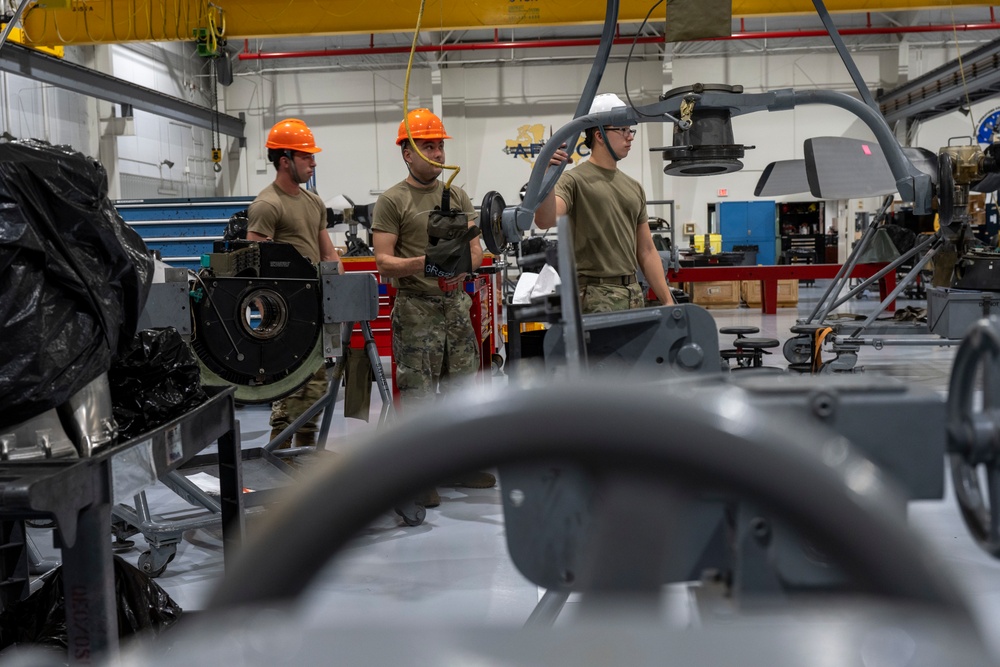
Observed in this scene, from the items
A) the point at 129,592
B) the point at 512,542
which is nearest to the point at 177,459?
the point at 129,592

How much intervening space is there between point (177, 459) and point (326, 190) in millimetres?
15268

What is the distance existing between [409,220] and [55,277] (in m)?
2.17

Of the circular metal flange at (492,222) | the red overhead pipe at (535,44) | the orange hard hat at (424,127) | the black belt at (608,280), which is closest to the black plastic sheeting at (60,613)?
the circular metal flange at (492,222)

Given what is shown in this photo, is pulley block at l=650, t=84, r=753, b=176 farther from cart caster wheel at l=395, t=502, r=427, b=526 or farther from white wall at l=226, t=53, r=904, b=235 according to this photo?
white wall at l=226, t=53, r=904, b=235

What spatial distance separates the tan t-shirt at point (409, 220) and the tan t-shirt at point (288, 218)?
1.70 feet

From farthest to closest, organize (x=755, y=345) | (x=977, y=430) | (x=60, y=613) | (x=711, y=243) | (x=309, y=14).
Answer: (x=711, y=243)
(x=309, y=14)
(x=755, y=345)
(x=60, y=613)
(x=977, y=430)

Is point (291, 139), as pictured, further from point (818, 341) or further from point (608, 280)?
point (818, 341)

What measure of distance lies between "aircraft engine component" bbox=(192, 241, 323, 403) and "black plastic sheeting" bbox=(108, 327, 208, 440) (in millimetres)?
1111

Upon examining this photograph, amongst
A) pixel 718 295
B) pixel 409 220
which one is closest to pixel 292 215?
pixel 409 220

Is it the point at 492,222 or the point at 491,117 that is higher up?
the point at 491,117

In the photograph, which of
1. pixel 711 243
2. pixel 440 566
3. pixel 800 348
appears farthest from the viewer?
pixel 711 243

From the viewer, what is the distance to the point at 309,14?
29.0 feet

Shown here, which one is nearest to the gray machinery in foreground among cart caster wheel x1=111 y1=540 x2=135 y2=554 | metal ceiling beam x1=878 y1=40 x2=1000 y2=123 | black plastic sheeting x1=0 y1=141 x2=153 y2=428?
black plastic sheeting x1=0 y1=141 x2=153 y2=428

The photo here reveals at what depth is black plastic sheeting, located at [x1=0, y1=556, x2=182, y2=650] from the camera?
179 centimetres
